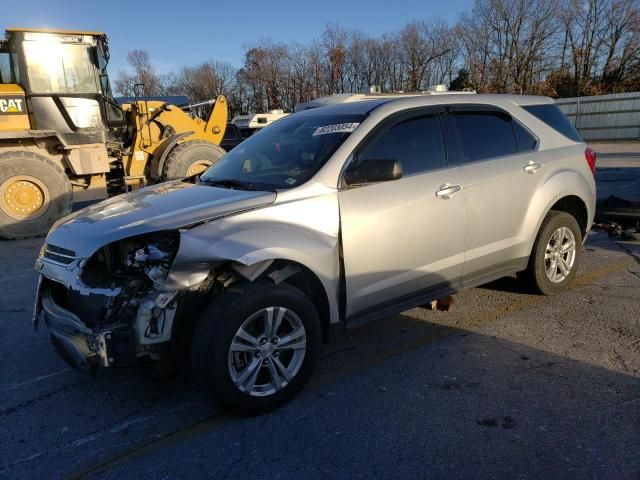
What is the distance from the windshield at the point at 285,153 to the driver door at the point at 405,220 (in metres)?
0.25

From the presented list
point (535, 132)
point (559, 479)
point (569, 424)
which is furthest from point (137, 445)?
point (535, 132)

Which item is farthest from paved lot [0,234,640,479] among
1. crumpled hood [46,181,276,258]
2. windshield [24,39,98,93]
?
windshield [24,39,98,93]

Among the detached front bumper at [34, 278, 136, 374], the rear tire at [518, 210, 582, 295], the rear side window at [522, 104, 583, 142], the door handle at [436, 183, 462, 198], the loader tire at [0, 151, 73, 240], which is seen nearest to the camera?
the detached front bumper at [34, 278, 136, 374]

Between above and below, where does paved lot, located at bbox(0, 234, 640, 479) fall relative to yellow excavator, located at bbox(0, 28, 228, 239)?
below

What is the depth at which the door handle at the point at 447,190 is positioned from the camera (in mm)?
3729

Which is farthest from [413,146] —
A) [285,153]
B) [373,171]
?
[285,153]

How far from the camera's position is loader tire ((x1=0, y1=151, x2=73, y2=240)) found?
834cm

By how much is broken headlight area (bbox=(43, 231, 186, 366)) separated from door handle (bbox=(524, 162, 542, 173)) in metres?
3.06

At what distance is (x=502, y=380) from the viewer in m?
3.31

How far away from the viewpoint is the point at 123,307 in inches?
109

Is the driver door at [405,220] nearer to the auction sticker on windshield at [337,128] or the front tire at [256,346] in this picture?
the auction sticker on windshield at [337,128]

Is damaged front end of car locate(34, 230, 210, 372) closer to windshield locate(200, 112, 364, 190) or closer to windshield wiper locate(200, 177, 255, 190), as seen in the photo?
windshield wiper locate(200, 177, 255, 190)

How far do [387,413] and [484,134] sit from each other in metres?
2.51

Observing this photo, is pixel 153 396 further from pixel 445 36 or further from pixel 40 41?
pixel 445 36
